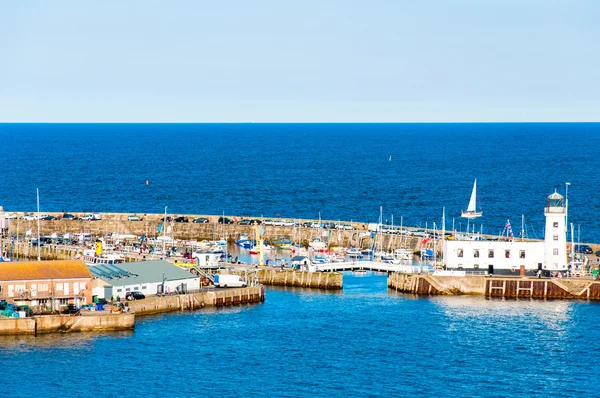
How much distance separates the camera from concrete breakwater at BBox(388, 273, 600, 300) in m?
102

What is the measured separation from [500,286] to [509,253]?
505 cm

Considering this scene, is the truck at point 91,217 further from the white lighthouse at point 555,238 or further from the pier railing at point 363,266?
the white lighthouse at point 555,238

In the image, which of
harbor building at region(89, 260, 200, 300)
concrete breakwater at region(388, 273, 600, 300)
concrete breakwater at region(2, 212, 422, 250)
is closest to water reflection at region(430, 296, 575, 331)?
concrete breakwater at region(388, 273, 600, 300)

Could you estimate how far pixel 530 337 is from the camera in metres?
87.2

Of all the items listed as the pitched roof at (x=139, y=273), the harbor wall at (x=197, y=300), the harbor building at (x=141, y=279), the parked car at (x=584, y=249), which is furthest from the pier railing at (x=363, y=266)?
the parked car at (x=584, y=249)

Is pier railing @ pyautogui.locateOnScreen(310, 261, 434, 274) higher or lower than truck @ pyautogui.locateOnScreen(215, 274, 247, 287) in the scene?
higher

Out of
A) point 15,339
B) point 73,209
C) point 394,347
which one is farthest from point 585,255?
point 73,209

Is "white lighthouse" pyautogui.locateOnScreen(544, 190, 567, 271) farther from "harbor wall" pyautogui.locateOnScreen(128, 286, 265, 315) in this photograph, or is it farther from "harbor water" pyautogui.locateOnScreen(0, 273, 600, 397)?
"harbor wall" pyautogui.locateOnScreen(128, 286, 265, 315)

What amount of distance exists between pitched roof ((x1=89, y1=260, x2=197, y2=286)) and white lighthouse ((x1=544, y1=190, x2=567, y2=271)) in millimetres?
35054

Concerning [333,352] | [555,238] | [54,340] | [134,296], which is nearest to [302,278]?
[134,296]

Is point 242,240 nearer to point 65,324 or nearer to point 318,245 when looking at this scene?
point 318,245

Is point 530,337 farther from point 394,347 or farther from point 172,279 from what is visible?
point 172,279

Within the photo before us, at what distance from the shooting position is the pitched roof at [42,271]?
92250 millimetres

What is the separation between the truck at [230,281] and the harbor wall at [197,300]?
246 cm
